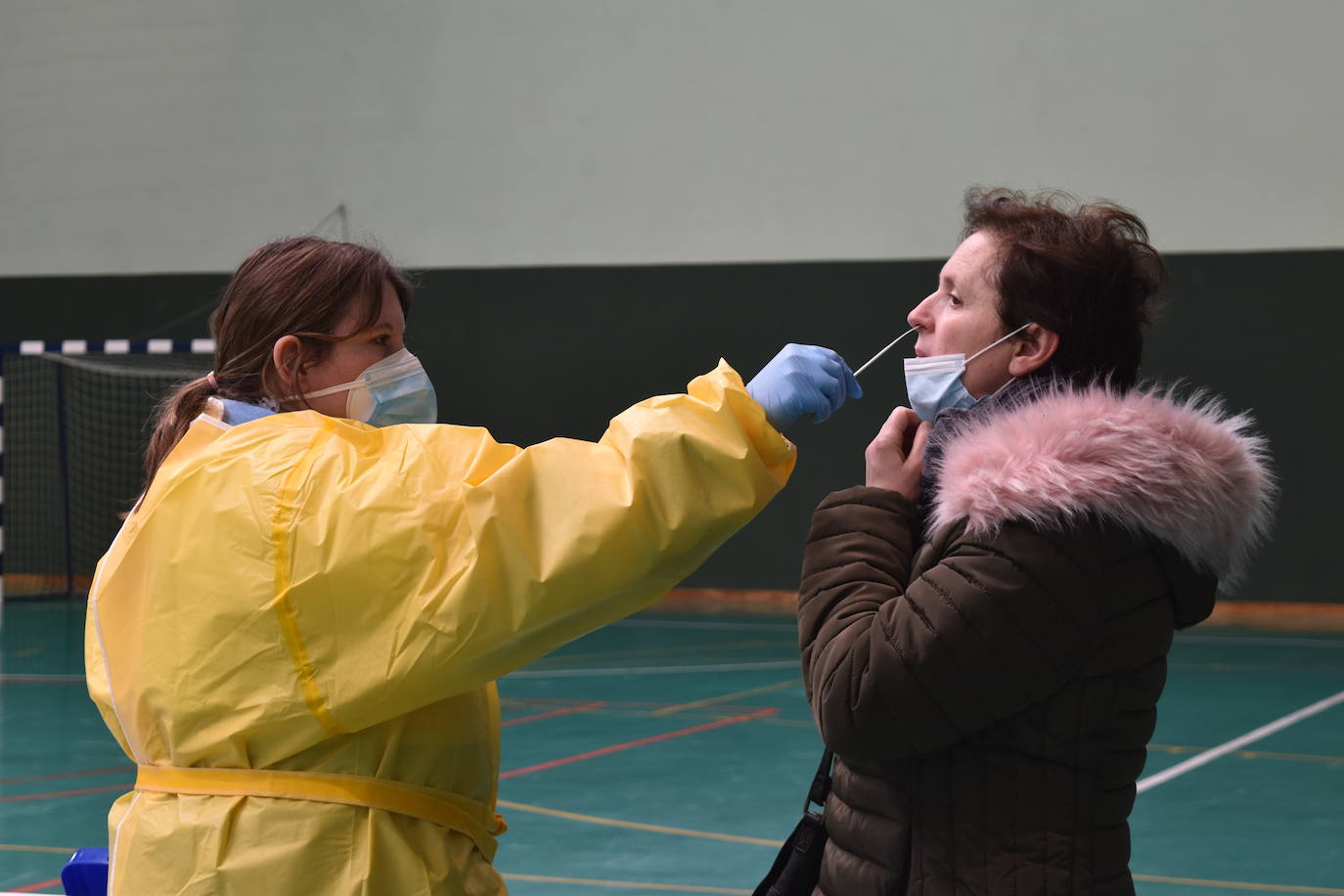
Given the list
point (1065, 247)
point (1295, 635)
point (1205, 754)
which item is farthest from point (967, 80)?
point (1065, 247)

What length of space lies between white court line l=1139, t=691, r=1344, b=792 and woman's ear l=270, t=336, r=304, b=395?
4.36m

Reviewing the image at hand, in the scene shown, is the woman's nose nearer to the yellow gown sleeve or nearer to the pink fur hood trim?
the pink fur hood trim

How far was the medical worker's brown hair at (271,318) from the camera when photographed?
5.50ft

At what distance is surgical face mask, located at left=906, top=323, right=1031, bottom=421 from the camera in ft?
5.59

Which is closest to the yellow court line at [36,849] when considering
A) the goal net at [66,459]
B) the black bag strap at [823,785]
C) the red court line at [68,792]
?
the red court line at [68,792]

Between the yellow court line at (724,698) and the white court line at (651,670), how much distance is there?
0.48 metres

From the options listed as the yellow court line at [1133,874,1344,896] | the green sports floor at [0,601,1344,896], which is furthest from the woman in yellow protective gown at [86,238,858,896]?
the yellow court line at [1133,874,1344,896]

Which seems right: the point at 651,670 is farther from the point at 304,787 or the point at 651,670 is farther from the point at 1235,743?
the point at 304,787

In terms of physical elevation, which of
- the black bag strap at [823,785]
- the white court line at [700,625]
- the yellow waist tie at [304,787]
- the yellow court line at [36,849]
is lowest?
the white court line at [700,625]

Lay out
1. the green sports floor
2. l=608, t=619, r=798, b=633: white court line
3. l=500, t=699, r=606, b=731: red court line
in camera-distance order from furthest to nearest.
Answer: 1. l=608, t=619, r=798, b=633: white court line
2. l=500, t=699, r=606, b=731: red court line
3. the green sports floor

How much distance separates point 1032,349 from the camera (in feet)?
5.43

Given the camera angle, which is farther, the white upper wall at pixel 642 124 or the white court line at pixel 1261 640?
the white upper wall at pixel 642 124

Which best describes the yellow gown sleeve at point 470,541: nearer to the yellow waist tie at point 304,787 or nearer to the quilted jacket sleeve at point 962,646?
the yellow waist tie at point 304,787

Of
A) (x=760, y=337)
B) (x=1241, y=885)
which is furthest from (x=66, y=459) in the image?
(x=1241, y=885)
